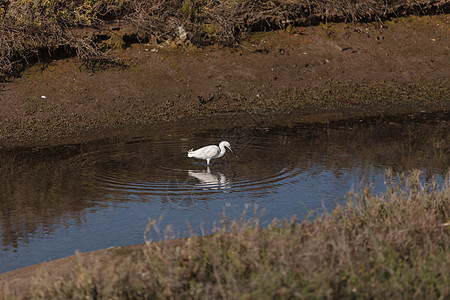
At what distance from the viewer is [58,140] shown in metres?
11.8

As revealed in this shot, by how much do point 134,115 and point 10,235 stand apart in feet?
21.6

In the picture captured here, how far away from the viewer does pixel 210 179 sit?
30.3 ft

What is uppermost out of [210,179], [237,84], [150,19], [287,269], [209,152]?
[150,19]

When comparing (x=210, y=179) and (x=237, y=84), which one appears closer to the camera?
(x=210, y=179)

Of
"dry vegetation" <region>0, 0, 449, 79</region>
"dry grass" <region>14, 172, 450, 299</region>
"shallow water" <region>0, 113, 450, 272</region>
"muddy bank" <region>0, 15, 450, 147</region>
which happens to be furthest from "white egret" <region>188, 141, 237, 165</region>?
"dry vegetation" <region>0, 0, 449, 79</region>

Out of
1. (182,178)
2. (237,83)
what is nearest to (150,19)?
(237,83)

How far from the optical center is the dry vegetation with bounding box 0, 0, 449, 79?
1428 cm

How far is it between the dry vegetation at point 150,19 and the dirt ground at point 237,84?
0.36 m

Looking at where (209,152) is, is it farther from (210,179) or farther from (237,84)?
(237,84)

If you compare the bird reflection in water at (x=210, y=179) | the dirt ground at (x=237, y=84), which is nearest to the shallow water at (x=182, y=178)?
the bird reflection in water at (x=210, y=179)

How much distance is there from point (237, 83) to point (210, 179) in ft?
19.9

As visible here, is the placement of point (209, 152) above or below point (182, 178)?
above

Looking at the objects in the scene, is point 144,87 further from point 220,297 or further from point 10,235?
point 220,297

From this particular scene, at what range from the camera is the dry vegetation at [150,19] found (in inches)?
562
